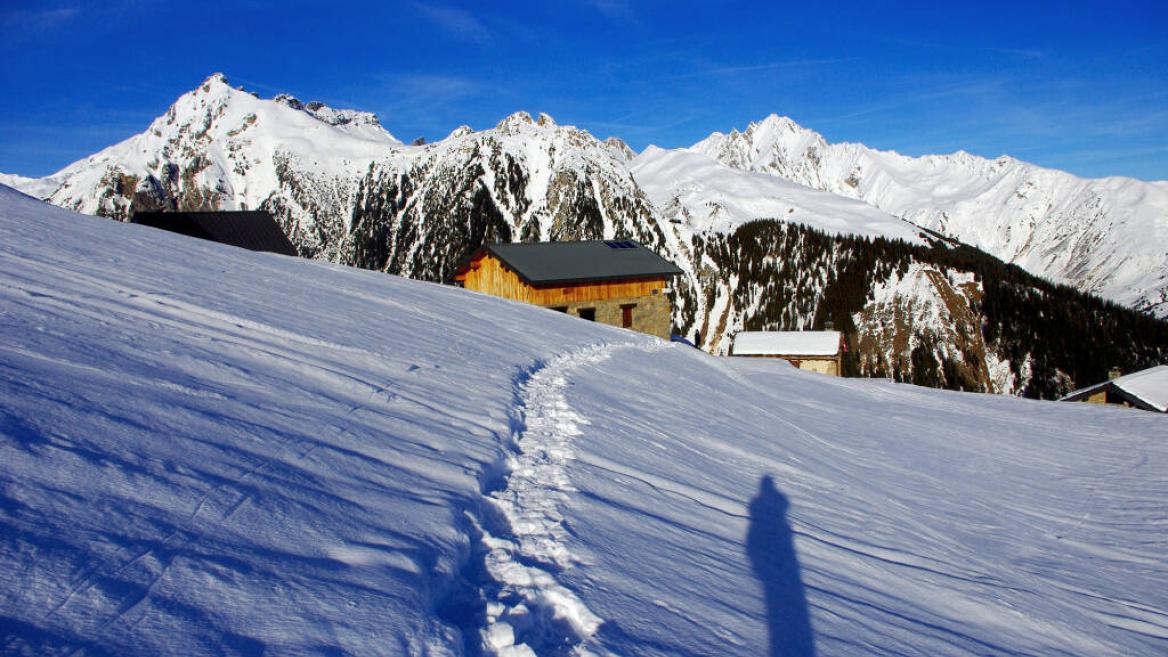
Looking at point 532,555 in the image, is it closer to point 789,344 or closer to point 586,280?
point 586,280

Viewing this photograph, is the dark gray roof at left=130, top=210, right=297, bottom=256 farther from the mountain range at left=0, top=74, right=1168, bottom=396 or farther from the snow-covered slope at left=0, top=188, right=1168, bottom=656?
the mountain range at left=0, top=74, right=1168, bottom=396

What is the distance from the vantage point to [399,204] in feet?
373

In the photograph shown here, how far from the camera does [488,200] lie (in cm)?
10875

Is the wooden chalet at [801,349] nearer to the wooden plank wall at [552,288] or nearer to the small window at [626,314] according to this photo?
the wooden plank wall at [552,288]

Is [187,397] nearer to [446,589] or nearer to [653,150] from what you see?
[446,589]

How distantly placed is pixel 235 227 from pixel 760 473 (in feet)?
113

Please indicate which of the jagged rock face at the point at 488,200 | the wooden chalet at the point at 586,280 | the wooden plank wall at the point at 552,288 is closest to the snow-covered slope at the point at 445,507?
the wooden plank wall at the point at 552,288

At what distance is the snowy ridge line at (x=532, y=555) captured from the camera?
309 cm

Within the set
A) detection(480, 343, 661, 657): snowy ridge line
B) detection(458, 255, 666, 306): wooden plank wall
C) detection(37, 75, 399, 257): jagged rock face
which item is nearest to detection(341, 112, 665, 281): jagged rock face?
detection(37, 75, 399, 257): jagged rock face

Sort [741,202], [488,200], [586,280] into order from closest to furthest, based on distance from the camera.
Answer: [586,280] → [488,200] → [741,202]

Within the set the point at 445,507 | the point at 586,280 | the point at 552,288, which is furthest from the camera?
the point at 586,280

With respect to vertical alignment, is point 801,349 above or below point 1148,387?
below

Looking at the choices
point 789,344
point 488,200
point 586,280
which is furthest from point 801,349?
point 488,200

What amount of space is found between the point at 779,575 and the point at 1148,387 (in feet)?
132
